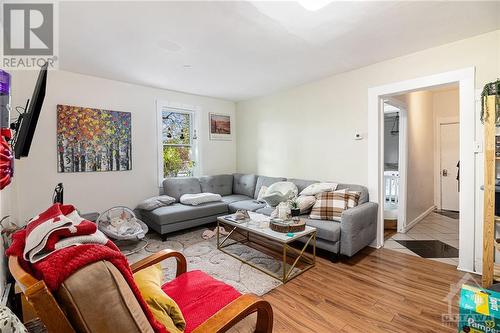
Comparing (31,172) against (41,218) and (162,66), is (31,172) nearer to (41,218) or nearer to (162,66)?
(162,66)

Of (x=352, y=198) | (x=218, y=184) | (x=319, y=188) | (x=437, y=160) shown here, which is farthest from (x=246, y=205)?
(x=437, y=160)

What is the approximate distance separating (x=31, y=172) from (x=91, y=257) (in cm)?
337

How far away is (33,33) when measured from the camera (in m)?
2.20

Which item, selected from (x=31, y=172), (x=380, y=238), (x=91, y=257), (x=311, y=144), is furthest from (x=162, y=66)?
(x=380, y=238)

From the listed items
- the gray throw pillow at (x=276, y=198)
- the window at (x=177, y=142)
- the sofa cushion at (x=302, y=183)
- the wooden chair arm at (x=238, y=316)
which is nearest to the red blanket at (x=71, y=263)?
the wooden chair arm at (x=238, y=316)

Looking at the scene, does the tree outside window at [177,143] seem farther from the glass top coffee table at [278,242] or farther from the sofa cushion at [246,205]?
the glass top coffee table at [278,242]

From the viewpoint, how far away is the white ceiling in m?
1.95

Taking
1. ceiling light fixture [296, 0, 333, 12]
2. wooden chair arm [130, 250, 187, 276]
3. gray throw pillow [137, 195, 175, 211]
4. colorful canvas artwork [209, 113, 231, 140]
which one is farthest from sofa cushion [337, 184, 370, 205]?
colorful canvas artwork [209, 113, 231, 140]

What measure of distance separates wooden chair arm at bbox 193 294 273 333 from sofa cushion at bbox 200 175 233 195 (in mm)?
3443

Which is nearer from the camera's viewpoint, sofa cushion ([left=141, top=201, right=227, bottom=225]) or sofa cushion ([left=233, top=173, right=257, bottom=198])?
sofa cushion ([left=141, top=201, right=227, bottom=225])

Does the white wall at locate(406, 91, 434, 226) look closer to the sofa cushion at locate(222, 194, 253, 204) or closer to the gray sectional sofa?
the gray sectional sofa

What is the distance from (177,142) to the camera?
4645mm

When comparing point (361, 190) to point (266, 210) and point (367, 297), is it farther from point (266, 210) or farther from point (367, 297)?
point (367, 297)

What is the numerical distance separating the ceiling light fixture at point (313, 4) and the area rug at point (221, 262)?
7.94ft
